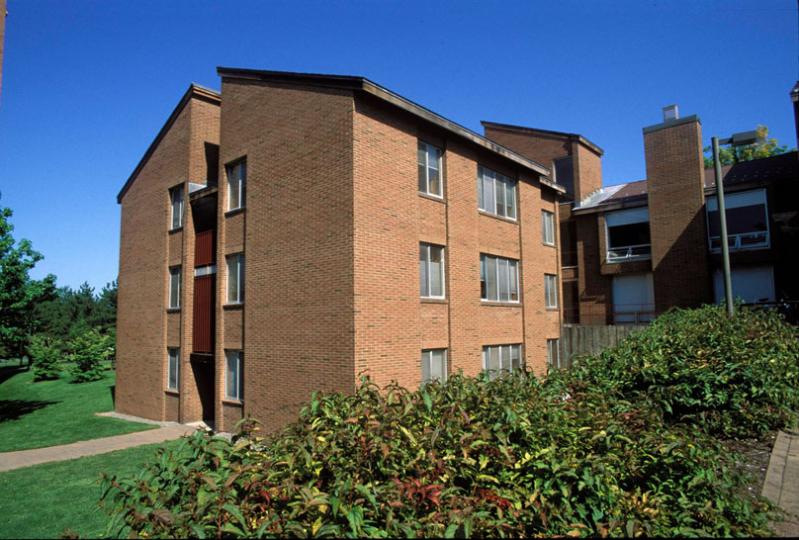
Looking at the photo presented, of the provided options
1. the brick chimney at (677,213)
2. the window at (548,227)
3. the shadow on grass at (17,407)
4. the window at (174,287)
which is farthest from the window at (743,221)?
the shadow on grass at (17,407)

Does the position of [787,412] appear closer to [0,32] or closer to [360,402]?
[360,402]

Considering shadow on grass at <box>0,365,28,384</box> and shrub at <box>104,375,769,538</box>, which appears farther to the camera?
shadow on grass at <box>0,365,28,384</box>

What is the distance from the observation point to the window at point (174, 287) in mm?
20087

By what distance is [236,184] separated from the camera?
17.3m

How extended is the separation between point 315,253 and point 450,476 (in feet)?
33.4

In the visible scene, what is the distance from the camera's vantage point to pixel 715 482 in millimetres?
5020

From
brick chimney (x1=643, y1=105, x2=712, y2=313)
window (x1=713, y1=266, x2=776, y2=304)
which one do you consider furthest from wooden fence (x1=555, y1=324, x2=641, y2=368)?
window (x1=713, y1=266, x2=776, y2=304)

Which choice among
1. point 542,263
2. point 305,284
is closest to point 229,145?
point 305,284

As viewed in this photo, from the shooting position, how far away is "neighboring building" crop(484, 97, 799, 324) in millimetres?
23078

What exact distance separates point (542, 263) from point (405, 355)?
33.3 ft

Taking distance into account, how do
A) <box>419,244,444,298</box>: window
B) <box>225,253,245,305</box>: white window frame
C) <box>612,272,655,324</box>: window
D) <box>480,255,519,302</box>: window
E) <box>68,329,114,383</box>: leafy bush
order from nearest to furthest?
<box>419,244,444,298</box>: window < <box>225,253,245,305</box>: white window frame < <box>480,255,519,302</box>: window < <box>612,272,655,324</box>: window < <box>68,329,114,383</box>: leafy bush

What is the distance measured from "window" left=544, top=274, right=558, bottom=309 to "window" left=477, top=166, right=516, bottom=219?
418cm

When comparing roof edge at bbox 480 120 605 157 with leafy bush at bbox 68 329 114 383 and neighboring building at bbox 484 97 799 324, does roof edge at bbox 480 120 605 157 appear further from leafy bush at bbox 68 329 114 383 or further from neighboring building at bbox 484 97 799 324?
leafy bush at bbox 68 329 114 383

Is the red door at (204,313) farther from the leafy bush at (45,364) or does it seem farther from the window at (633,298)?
the leafy bush at (45,364)
